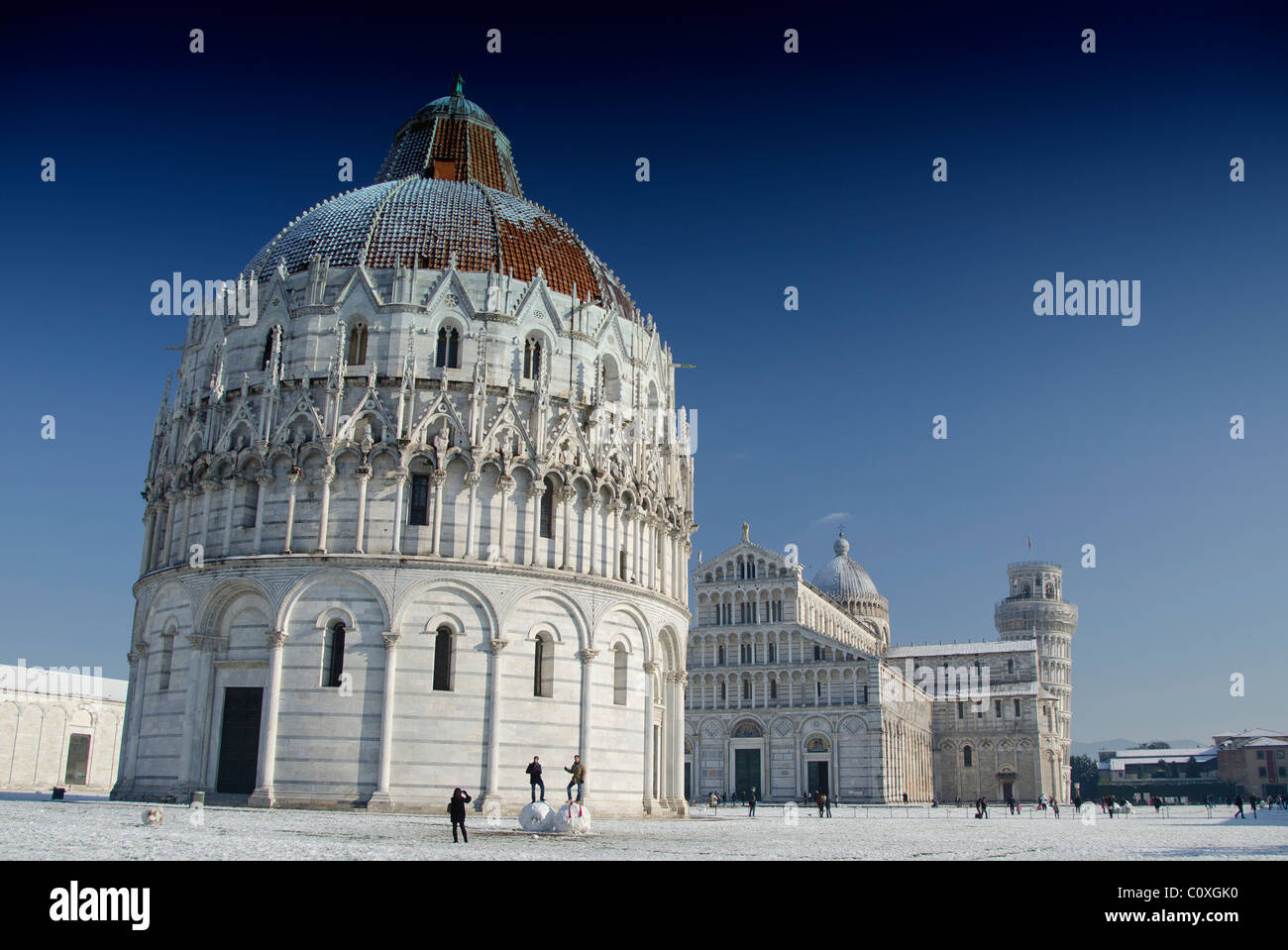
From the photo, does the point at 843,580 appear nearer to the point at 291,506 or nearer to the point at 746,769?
the point at 746,769

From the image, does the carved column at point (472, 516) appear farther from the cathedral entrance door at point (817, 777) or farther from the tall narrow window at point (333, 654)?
the cathedral entrance door at point (817, 777)

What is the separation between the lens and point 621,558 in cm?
4056

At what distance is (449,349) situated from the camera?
3922 centimetres

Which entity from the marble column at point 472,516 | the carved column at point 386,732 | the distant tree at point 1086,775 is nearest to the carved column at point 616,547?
the marble column at point 472,516

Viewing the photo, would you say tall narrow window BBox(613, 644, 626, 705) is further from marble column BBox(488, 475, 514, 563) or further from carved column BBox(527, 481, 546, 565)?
marble column BBox(488, 475, 514, 563)

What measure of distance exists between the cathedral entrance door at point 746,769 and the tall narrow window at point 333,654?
2341 inches

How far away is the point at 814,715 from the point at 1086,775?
8040 centimetres

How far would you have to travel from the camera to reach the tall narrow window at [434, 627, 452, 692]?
35812mm

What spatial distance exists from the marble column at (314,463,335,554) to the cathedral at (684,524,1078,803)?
172ft

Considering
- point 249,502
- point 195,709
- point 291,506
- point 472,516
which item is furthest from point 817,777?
point 291,506

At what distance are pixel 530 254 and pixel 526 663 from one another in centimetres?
1562

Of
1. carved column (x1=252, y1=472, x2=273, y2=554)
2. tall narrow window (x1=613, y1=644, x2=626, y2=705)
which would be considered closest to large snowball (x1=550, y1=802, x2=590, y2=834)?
tall narrow window (x1=613, y1=644, x2=626, y2=705)

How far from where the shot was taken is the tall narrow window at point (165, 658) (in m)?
37.6
